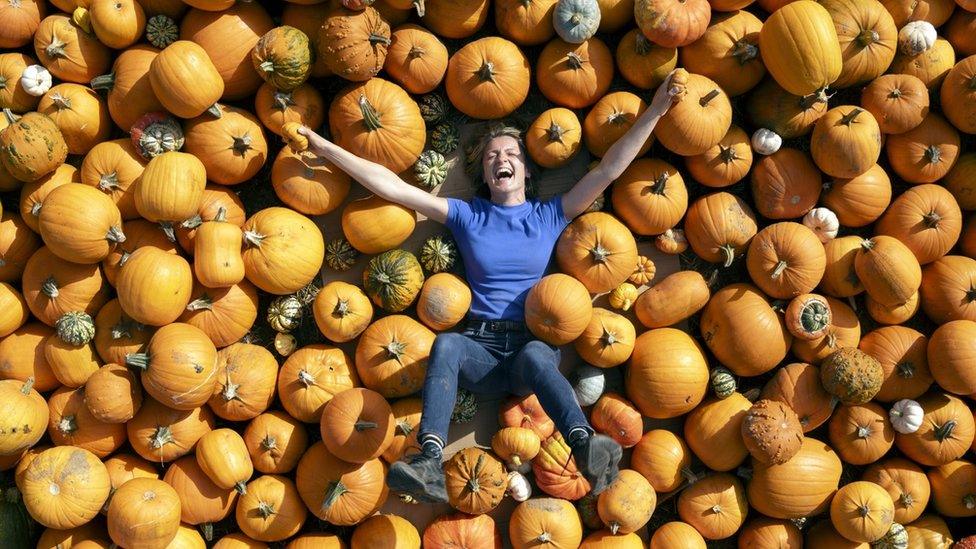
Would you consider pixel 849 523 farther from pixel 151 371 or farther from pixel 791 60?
pixel 151 371

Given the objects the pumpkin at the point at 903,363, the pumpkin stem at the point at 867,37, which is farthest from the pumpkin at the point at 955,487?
the pumpkin stem at the point at 867,37

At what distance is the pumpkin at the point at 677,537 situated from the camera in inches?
238

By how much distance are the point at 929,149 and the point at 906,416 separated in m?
2.40

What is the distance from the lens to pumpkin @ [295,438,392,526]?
19.2ft

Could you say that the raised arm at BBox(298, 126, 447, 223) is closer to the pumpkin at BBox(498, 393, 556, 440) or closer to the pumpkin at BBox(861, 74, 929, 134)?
the pumpkin at BBox(498, 393, 556, 440)

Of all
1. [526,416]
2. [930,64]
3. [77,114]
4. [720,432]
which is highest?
[930,64]

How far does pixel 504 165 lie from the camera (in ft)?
19.8

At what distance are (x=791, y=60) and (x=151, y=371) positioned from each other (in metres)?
5.74

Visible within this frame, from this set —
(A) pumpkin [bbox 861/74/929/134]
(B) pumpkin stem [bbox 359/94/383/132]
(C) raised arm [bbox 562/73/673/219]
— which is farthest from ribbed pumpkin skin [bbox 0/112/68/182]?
(A) pumpkin [bbox 861/74/929/134]

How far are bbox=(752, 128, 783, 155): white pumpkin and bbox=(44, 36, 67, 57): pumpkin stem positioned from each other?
20.0 ft

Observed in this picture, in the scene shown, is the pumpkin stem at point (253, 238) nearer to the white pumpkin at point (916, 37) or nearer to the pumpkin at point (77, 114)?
the pumpkin at point (77, 114)

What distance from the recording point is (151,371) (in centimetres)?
555

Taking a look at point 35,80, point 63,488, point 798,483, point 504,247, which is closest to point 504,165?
point 504,247

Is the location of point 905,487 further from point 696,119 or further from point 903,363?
point 696,119
